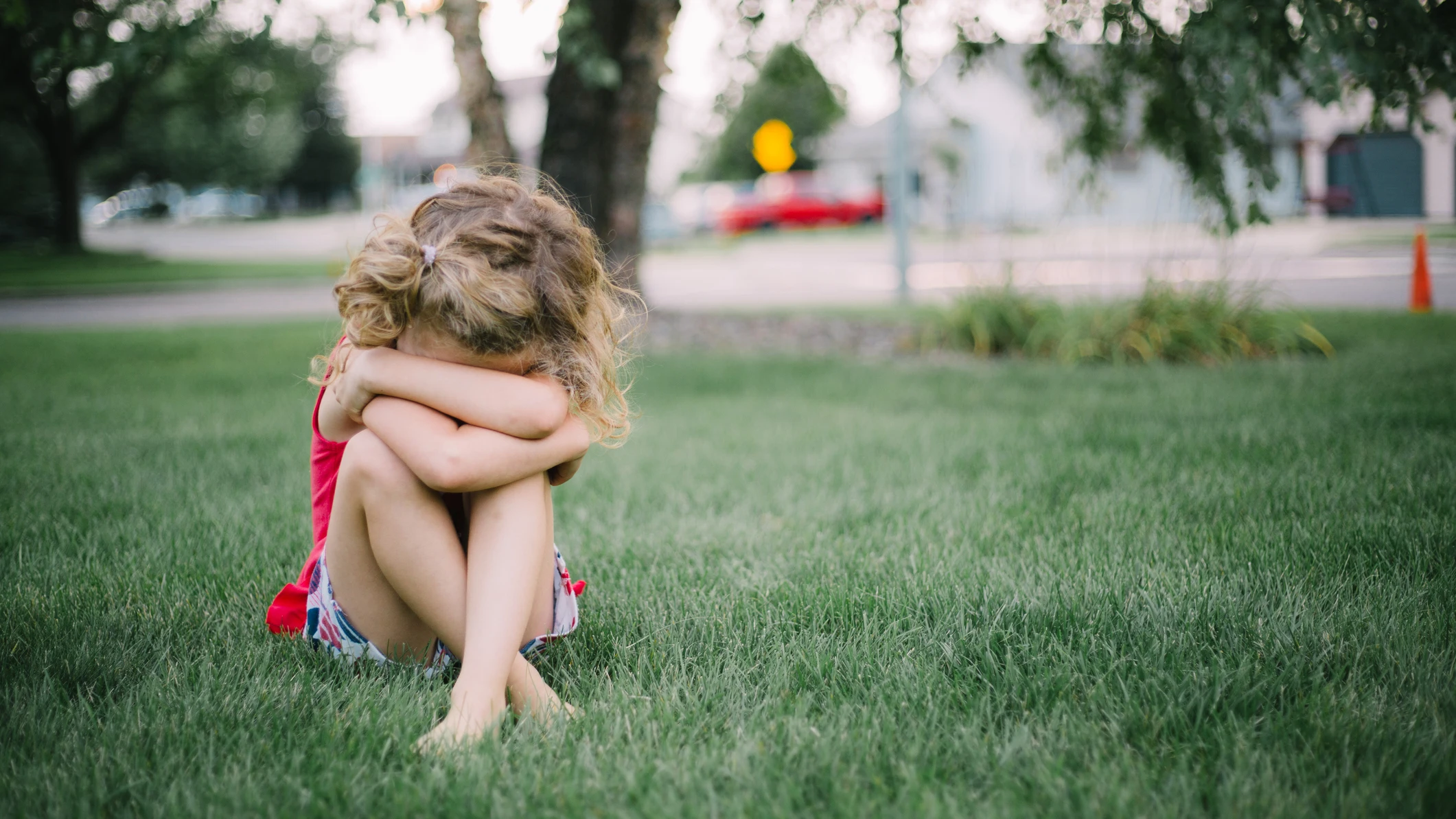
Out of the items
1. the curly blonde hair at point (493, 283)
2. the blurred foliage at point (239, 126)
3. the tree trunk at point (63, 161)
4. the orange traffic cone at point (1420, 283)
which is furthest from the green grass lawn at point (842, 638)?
the tree trunk at point (63, 161)

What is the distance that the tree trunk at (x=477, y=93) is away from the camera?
809 centimetres

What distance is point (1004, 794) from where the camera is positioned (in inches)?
63.5

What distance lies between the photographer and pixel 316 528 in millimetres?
2250

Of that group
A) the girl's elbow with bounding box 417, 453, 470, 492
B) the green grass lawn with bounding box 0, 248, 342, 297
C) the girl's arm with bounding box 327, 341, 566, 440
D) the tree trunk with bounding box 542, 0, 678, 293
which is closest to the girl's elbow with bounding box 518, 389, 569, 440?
the girl's arm with bounding box 327, 341, 566, 440

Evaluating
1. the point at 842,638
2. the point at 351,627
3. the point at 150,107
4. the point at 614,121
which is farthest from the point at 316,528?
the point at 150,107

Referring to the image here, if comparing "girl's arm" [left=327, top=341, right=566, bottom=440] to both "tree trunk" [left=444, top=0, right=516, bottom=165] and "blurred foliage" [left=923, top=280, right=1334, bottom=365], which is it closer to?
"blurred foliage" [left=923, top=280, right=1334, bottom=365]

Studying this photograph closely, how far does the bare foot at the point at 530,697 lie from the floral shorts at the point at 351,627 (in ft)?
0.58

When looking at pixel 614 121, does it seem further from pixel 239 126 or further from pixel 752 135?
pixel 752 135

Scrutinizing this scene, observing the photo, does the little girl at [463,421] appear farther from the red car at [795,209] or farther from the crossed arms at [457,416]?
the red car at [795,209]

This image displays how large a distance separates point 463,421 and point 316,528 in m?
0.57

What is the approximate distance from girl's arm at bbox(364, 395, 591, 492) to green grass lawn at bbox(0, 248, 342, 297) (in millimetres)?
14888

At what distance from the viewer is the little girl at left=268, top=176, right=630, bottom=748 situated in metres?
1.87

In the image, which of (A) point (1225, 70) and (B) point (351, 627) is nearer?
(B) point (351, 627)

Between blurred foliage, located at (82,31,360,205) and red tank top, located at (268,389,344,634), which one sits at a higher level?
blurred foliage, located at (82,31,360,205)
